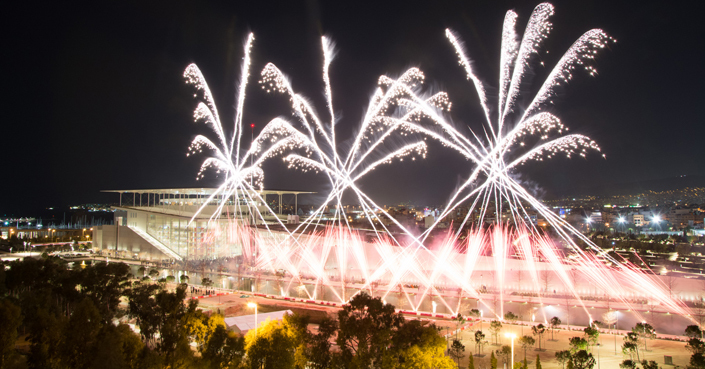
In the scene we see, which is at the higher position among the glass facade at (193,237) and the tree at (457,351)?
the glass facade at (193,237)

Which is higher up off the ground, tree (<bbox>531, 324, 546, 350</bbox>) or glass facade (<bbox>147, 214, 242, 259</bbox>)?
glass facade (<bbox>147, 214, 242, 259</bbox>)

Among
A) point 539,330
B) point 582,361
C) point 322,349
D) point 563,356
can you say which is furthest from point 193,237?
point 582,361

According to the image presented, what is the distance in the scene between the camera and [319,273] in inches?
1183

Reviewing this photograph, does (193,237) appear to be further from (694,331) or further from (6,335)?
(694,331)

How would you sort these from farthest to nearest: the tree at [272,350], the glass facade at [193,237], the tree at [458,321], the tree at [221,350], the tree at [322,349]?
the glass facade at [193,237] < the tree at [458,321] < the tree at [221,350] < the tree at [272,350] < the tree at [322,349]

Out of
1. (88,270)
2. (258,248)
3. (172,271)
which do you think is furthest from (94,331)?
(258,248)

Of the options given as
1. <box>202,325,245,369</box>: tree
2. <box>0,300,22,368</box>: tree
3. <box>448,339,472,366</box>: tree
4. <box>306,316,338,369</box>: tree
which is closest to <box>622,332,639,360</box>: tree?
<box>448,339,472,366</box>: tree

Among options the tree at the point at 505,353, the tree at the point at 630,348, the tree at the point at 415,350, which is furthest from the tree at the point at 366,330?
the tree at the point at 630,348

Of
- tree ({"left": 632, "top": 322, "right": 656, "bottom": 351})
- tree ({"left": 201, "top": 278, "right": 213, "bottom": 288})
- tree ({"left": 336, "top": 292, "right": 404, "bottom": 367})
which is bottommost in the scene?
tree ({"left": 632, "top": 322, "right": 656, "bottom": 351})

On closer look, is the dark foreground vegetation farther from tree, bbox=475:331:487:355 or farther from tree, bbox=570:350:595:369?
tree, bbox=570:350:595:369

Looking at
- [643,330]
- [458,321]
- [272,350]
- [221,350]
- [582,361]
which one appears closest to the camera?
[272,350]

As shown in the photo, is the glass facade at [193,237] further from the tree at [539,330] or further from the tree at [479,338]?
the tree at [539,330]

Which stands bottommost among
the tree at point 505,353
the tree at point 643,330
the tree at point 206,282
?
the tree at point 505,353

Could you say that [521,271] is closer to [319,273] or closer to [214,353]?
[319,273]
